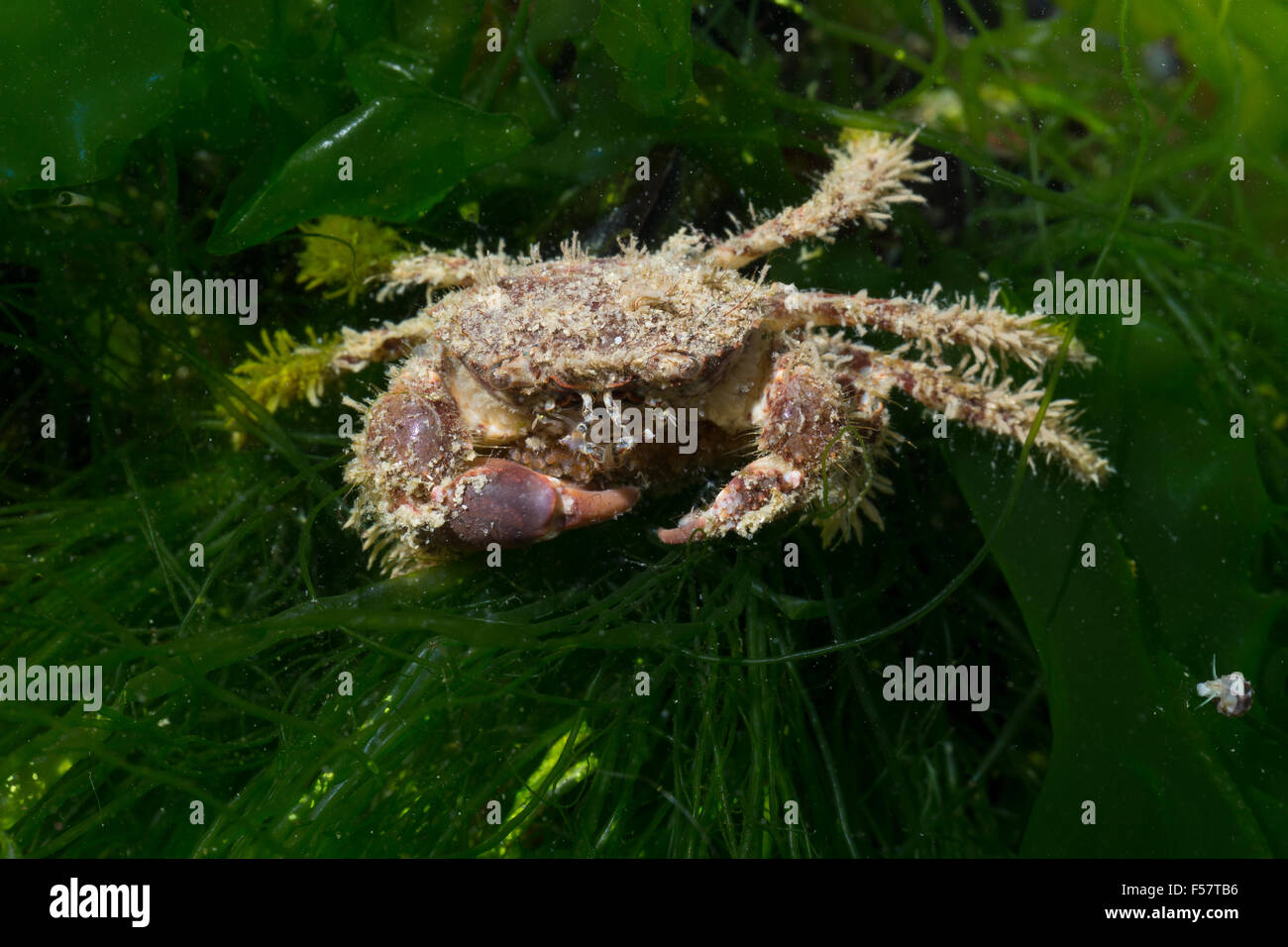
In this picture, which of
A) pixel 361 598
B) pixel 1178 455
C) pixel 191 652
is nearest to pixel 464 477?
pixel 361 598

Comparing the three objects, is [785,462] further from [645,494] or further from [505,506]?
[505,506]

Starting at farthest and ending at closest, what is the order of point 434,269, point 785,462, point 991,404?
point 434,269, point 991,404, point 785,462

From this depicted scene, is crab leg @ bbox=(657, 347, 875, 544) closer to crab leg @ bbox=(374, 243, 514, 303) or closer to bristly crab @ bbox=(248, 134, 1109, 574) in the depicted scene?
bristly crab @ bbox=(248, 134, 1109, 574)

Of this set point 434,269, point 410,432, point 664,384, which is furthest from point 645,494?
point 434,269

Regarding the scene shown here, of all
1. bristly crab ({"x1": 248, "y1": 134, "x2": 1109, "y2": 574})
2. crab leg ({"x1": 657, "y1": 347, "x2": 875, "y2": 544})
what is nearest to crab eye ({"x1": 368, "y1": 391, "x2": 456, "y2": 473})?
bristly crab ({"x1": 248, "y1": 134, "x2": 1109, "y2": 574})

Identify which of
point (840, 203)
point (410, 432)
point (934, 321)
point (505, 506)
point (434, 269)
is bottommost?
point (505, 506)

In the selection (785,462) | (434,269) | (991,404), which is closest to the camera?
(785,462)
